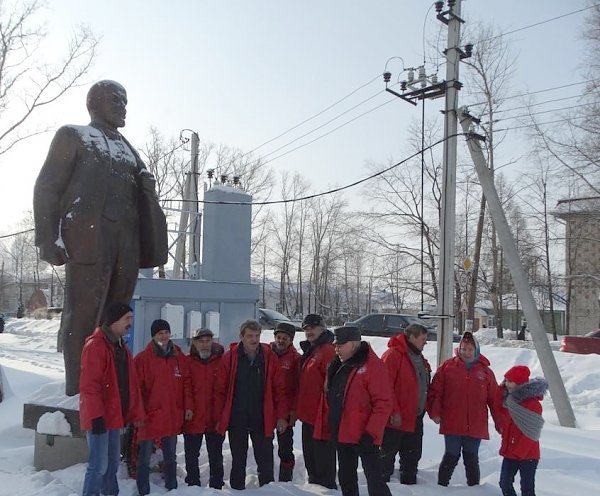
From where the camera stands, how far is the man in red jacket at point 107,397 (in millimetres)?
4039

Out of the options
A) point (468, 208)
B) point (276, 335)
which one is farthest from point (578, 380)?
point (468, 208)

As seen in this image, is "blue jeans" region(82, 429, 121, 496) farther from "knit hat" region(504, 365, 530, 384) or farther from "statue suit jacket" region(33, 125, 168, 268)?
"knit hat" region(504, 365, 530, 384)

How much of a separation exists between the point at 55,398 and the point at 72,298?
35.0 inches

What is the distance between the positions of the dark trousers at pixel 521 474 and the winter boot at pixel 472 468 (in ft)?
1.24

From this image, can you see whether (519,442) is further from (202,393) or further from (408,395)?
(202,393)

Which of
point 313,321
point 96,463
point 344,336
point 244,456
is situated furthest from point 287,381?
point 96,463

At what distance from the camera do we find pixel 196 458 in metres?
5.16

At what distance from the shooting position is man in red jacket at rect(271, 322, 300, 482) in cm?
538

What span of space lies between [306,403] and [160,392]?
1.27 meters

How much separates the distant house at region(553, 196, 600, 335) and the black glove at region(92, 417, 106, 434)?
62.4 ft

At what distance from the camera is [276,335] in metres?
5.57

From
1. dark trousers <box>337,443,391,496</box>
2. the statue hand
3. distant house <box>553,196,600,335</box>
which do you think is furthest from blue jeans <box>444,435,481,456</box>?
distant house <box>553,196,600,335</box>

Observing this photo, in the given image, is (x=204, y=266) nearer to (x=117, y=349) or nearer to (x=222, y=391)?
(x=222, y=391)

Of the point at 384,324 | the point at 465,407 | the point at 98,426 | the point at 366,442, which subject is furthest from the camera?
the point at 384,324
